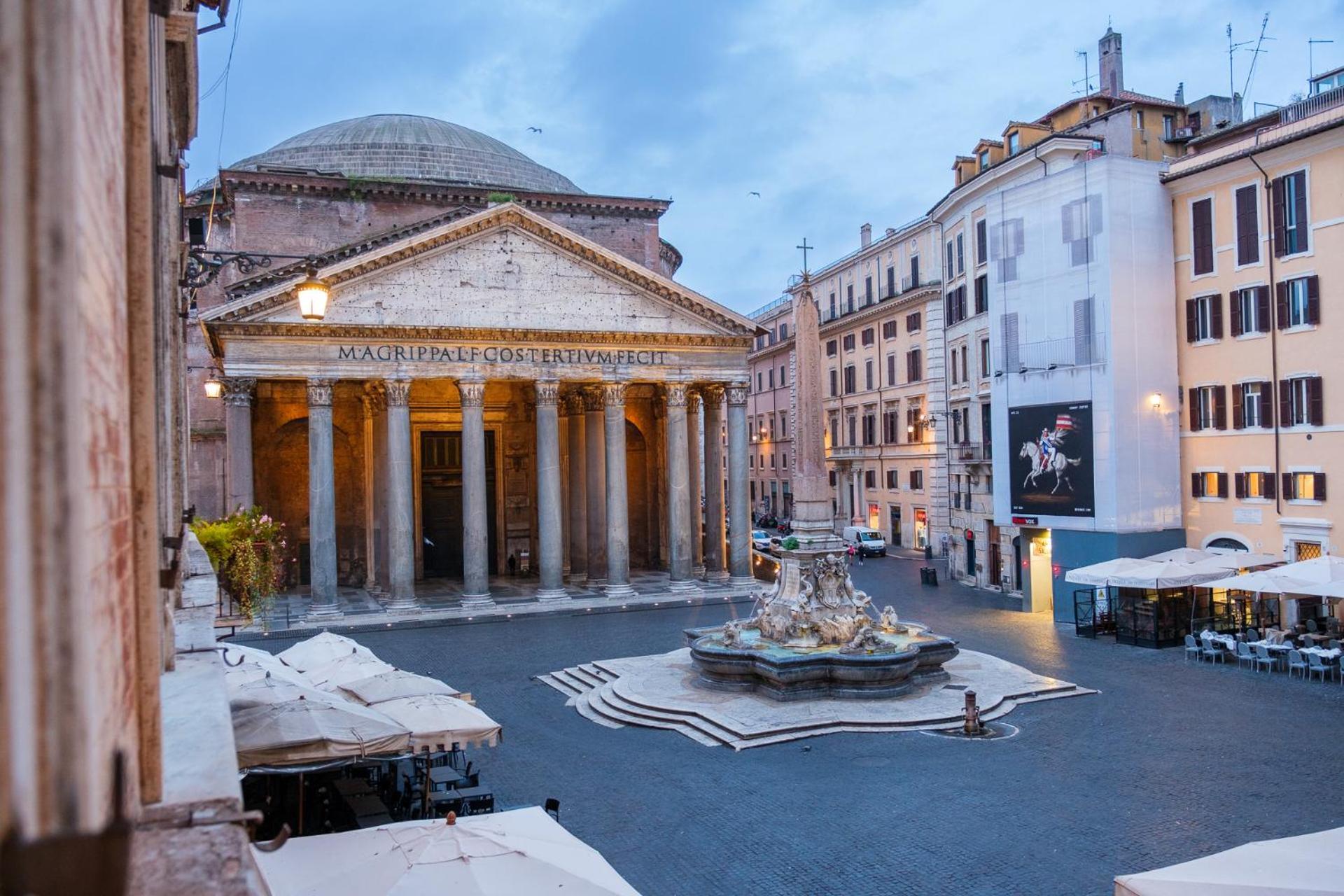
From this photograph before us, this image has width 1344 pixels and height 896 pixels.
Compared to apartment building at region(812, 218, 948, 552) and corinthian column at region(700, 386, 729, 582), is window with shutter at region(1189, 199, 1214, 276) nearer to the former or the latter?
apartment building at region(812, 218, 948, 552)

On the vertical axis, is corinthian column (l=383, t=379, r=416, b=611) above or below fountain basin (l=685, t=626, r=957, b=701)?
above

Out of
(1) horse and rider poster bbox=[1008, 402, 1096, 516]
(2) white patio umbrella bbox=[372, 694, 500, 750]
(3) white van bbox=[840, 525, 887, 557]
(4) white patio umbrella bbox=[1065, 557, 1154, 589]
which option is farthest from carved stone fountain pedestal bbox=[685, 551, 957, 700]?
(3) white van bbox=[840, 525, 887, 557]

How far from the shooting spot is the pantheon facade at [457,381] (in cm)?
2600

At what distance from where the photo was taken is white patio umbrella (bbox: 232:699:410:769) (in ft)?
28.7

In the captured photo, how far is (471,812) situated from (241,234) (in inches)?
1047

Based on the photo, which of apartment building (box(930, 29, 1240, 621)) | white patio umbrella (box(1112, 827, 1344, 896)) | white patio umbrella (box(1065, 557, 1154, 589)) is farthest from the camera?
apartment building (box(930, 29, 1240, 621))

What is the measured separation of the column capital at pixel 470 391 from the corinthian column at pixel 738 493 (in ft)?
25.0

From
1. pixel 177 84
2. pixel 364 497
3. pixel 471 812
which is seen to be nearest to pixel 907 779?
pixel 471 812

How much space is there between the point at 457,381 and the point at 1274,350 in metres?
19.5

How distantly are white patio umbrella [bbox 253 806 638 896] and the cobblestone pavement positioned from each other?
8.03 ft

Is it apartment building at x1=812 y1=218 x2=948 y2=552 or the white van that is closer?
apartment building at x1=812 y1=218 x2=948 y2=552

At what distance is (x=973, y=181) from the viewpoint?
1120 inches

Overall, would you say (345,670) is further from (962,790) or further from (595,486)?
(595,486)

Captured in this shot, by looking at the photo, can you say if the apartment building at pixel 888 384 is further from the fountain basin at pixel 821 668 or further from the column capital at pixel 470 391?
the fountain basin at pixel 821 668
